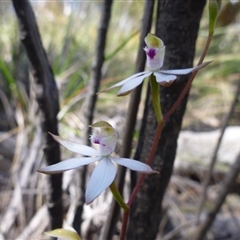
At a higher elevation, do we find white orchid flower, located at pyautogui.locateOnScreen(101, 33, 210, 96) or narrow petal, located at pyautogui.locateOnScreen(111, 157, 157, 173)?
white orchid flower, located at pyautogui.locateOnScreen(101, 33, 210, 96)

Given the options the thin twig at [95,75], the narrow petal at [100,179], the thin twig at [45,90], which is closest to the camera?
the narrow petal at [100,179]

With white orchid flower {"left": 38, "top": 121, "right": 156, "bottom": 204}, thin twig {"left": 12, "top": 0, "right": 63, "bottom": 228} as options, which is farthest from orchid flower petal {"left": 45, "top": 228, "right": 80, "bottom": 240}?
thin twig {"left": 12, "top": 0, "right": 63, "bottom": 228}

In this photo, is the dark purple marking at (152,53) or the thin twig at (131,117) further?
the thin twig at (131,117)

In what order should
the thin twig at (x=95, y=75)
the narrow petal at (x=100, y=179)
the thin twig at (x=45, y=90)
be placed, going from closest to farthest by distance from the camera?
the narrow petal at (x=100, y=179) < the thin twig at (x=45, y=90) < the thin twig at (x=95, y=75)

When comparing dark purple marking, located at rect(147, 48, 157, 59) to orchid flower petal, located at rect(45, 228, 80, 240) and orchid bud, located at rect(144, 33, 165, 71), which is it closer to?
orchid bud, located at rect(144, 33, 165, 71)

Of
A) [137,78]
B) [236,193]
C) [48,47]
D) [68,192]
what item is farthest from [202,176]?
[137,78]

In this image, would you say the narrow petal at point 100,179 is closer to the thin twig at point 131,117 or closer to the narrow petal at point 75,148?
the narrow petal at point 75,148

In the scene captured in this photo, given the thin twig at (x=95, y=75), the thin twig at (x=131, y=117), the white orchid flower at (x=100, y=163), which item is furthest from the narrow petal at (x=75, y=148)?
the thin twig at (x=95, y=75)

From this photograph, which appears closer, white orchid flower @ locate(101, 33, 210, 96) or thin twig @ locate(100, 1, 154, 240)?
white orchid flower @ locate(101, 33, 210, 96)

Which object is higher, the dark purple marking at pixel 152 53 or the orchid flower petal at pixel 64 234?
the dark purple marking at pixel 152 53

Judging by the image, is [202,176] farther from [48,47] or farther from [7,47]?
[7,47]
